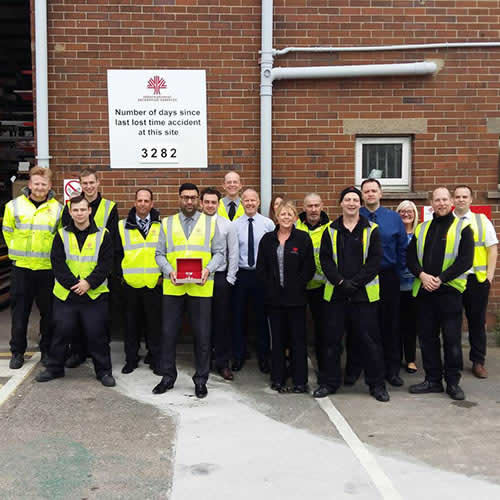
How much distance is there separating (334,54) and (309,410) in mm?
4376

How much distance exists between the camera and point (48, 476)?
4.23m

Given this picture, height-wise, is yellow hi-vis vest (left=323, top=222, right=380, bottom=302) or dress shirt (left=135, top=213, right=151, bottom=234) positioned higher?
dress shirt (left=135, top=213, right=151, bottom=234)

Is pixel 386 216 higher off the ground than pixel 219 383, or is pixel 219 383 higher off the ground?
pixel 386 216

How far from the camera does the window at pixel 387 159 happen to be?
8008 millimetres

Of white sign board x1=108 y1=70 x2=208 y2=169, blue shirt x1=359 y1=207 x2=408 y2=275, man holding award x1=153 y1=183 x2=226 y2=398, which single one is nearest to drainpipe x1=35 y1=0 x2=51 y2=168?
white sign board x1=108 y1=70 x2=208 y2=169

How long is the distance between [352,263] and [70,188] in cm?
364

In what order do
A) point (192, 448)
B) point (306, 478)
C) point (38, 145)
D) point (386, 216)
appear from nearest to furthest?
point (306, 478) < point (192, 448) < point (386, 216) < point (38, 145)

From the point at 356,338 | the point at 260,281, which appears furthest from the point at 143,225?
the point at 356,338

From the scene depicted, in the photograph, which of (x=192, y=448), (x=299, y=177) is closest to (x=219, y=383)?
(x=192, y=448)

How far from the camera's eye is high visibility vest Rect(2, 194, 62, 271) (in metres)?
6.52

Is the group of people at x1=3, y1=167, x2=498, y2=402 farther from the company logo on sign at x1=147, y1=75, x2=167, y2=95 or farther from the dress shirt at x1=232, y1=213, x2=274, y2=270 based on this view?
the company logo on sign at x1=147, y1=75, x2=167, y2=95

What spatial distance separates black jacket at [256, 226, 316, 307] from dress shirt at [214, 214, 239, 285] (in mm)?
331

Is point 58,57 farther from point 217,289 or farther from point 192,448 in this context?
point 192,448

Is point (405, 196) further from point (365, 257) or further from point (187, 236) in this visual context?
point (187, 236)
